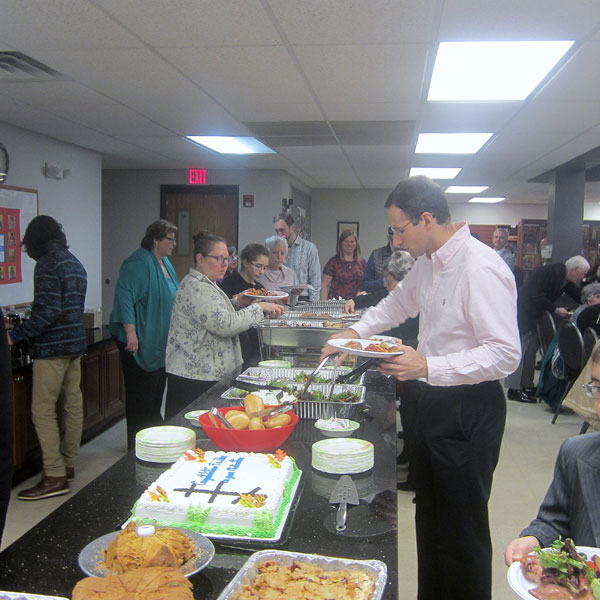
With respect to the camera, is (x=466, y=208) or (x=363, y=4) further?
(x=466, y=208)

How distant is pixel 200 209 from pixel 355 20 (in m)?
5.38

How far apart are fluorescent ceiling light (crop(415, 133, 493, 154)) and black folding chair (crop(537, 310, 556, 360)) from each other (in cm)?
165

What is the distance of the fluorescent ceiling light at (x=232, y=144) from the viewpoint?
17.7 ft

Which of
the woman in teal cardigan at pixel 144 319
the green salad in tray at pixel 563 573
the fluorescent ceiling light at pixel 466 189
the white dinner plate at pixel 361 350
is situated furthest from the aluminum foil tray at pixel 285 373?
the fluorescent ceiling light at pixel 466 189

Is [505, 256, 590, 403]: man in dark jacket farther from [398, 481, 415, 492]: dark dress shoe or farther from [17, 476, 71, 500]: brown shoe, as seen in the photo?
[17, 476, 71, 500]: brown shoe

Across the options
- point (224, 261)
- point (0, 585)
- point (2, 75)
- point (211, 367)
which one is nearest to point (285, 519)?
point (0, 585)

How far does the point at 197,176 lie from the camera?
745 centimetres

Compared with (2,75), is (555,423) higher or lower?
lower

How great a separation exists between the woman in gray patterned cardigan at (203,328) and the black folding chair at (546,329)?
371 centimetres

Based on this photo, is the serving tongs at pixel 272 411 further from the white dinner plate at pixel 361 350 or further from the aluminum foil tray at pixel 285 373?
the aluminum foil tray at pixel 285 373

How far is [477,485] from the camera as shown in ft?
6.15

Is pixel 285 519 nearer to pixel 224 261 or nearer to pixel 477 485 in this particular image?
pixel 477 485

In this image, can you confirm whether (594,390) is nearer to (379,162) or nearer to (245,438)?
(245,438)

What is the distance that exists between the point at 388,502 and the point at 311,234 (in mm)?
9619
